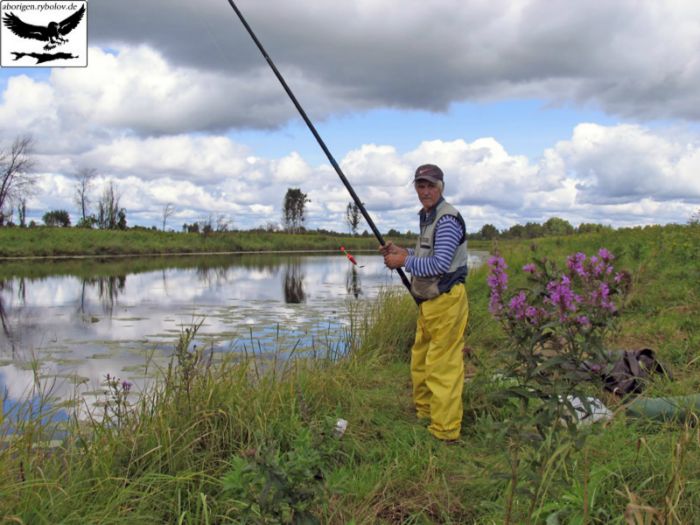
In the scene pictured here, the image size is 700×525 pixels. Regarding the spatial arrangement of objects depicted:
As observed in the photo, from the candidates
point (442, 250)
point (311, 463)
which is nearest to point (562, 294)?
point (311, 463)

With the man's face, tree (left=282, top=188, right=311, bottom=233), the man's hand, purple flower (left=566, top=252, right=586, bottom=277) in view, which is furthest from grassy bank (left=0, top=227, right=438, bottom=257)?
purple flower (left=566, top=252, right=586, bottom=277)

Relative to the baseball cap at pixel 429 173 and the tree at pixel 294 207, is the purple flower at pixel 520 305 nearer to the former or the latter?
the baseball cap at pixel 429 173

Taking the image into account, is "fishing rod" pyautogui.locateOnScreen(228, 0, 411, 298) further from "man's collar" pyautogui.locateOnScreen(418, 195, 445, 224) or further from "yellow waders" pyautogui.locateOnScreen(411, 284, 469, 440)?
"yellow waders" pyautogui.locateOnScreen(411, 284, 469, 440)

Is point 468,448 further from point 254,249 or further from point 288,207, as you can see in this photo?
point 288,207

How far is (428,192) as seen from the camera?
3.37 meters

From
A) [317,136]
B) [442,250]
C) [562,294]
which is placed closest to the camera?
[562,294]

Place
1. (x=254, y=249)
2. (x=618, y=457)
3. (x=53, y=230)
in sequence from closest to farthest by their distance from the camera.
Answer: (x=618, y=457) < (x=53, y=230) < (x=254, y=249)

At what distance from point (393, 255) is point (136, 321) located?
719cm

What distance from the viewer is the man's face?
11.0 ft

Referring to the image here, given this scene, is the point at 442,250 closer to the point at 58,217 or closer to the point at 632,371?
the point at 632,371

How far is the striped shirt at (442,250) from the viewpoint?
3.25 m

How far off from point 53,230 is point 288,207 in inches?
1154

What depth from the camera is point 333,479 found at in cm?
267

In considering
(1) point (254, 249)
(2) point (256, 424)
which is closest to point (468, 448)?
(2) point (256, 424)
